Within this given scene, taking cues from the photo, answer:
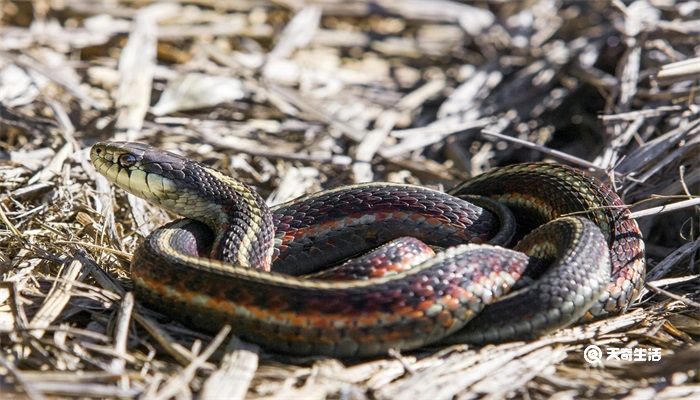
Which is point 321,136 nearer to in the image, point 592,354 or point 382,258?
point 382,258

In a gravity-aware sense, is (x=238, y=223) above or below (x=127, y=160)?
below

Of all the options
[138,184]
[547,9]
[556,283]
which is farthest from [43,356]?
[547,9]

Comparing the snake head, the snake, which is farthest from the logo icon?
the snake head

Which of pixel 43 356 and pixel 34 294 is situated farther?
pixel 34 294

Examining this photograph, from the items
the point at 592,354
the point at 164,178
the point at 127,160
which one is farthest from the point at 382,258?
the point at 127,160

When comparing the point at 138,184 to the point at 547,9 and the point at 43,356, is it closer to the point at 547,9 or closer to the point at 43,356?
the point at 43,356

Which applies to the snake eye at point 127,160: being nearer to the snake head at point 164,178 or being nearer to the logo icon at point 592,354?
the snake head at point 164,178
